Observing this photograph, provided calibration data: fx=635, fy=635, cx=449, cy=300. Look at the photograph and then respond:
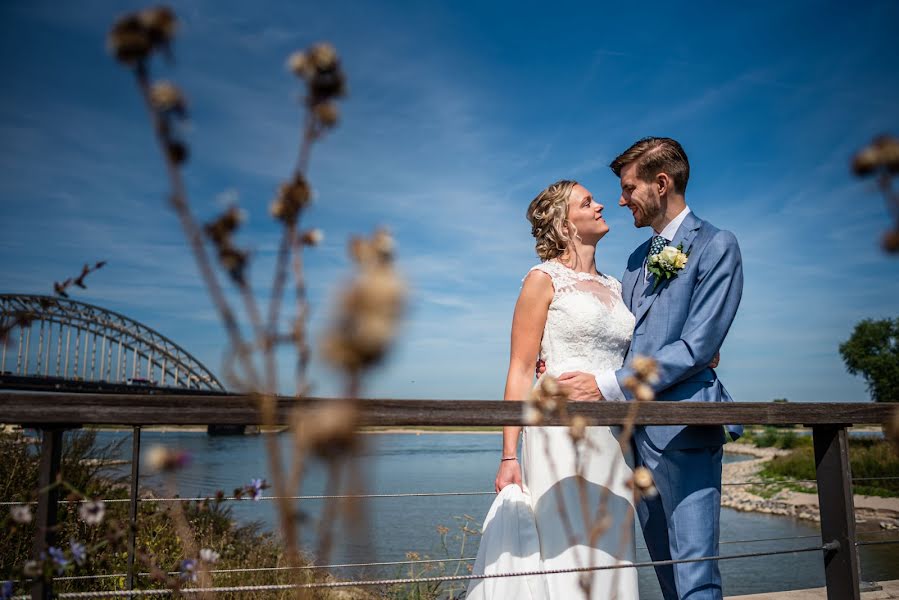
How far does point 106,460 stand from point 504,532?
4470 mm

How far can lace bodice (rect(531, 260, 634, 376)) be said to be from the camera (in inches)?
101

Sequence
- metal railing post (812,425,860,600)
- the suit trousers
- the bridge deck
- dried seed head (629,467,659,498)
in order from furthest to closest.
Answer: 1. the bridge deck
2. the suit trousers
3. metal railing post (812,425,860,600)
4. dried seed head (629,467,659,498)

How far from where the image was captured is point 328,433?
0.97 feet

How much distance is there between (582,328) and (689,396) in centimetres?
51

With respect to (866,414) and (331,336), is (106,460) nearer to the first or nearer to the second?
(866,414)

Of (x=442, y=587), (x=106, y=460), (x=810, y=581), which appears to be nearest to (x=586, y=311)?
(x=442, y=587)

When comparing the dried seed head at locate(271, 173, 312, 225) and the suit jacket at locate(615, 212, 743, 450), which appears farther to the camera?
the suit jacket at locate(615, 212, 743, 450)

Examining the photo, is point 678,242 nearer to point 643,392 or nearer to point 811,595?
point 643,392

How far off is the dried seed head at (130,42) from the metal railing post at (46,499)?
102cm

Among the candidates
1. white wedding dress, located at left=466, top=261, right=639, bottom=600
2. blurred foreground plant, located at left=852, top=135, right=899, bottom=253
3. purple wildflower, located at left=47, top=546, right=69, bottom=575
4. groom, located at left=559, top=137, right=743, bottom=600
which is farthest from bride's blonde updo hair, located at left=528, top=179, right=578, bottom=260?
blurred foreground plant, located at left=852, top=135, right=899, bottom=253

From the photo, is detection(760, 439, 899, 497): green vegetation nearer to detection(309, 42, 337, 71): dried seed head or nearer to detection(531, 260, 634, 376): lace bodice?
detection(531, 260, 634, 376): lace bodice

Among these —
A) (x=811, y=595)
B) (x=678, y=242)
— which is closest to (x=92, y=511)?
(x=678, y=242)

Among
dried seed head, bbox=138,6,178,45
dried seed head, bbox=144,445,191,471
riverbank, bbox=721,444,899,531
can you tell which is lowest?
riverbank, bbox=721,444,899,531

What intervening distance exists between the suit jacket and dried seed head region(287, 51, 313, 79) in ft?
6.15
